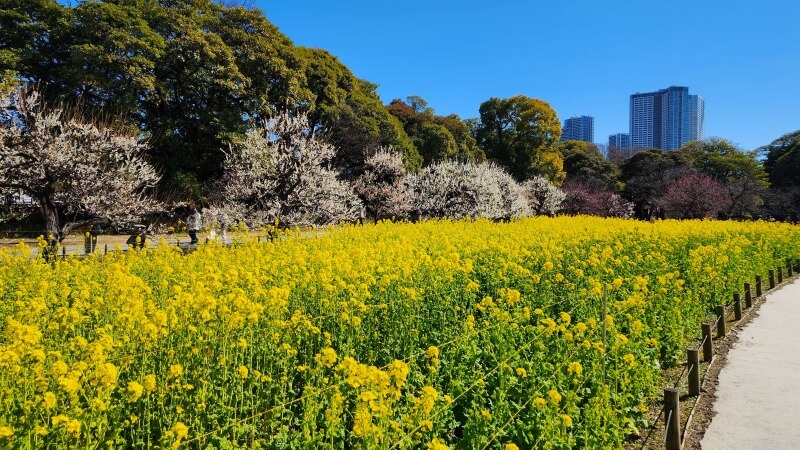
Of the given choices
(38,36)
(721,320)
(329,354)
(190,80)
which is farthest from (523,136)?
(329,354)

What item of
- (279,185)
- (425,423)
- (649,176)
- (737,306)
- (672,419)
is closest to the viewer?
(425,423)

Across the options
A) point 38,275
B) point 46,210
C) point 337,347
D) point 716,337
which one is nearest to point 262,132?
point 46,210

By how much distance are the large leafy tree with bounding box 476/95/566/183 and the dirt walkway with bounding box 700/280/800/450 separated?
112 feet

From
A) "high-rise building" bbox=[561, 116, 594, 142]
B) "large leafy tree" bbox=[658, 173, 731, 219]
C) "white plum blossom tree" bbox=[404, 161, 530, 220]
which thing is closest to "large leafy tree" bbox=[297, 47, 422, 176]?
"white plum blossom tree" bbox=[404, 161, 530, 220]

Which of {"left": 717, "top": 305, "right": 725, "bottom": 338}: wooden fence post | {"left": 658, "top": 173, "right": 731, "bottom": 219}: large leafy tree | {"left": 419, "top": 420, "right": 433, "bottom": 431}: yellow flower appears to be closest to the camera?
{"left": 419, "top": 420, "right": 433, "bottom": 431}: yellow flower

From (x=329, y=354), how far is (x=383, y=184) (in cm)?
2218

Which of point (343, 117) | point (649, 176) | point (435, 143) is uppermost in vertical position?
point (343, 117)

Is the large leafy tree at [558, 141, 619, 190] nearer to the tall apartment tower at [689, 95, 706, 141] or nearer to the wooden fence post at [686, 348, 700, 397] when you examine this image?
the wooden fence post at [686, 348, 700, 397]

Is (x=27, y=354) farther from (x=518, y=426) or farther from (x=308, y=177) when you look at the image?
(x=308, y=177)

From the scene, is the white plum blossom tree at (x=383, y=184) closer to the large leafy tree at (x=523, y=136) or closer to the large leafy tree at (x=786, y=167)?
the large leafy tree at (x=523, y=136)

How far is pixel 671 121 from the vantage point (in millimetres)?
147750

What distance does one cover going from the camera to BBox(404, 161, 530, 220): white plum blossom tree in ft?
76.3

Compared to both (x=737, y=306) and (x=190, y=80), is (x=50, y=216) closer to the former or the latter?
(x=190, y=80)

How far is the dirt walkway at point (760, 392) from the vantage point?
4.12 m
